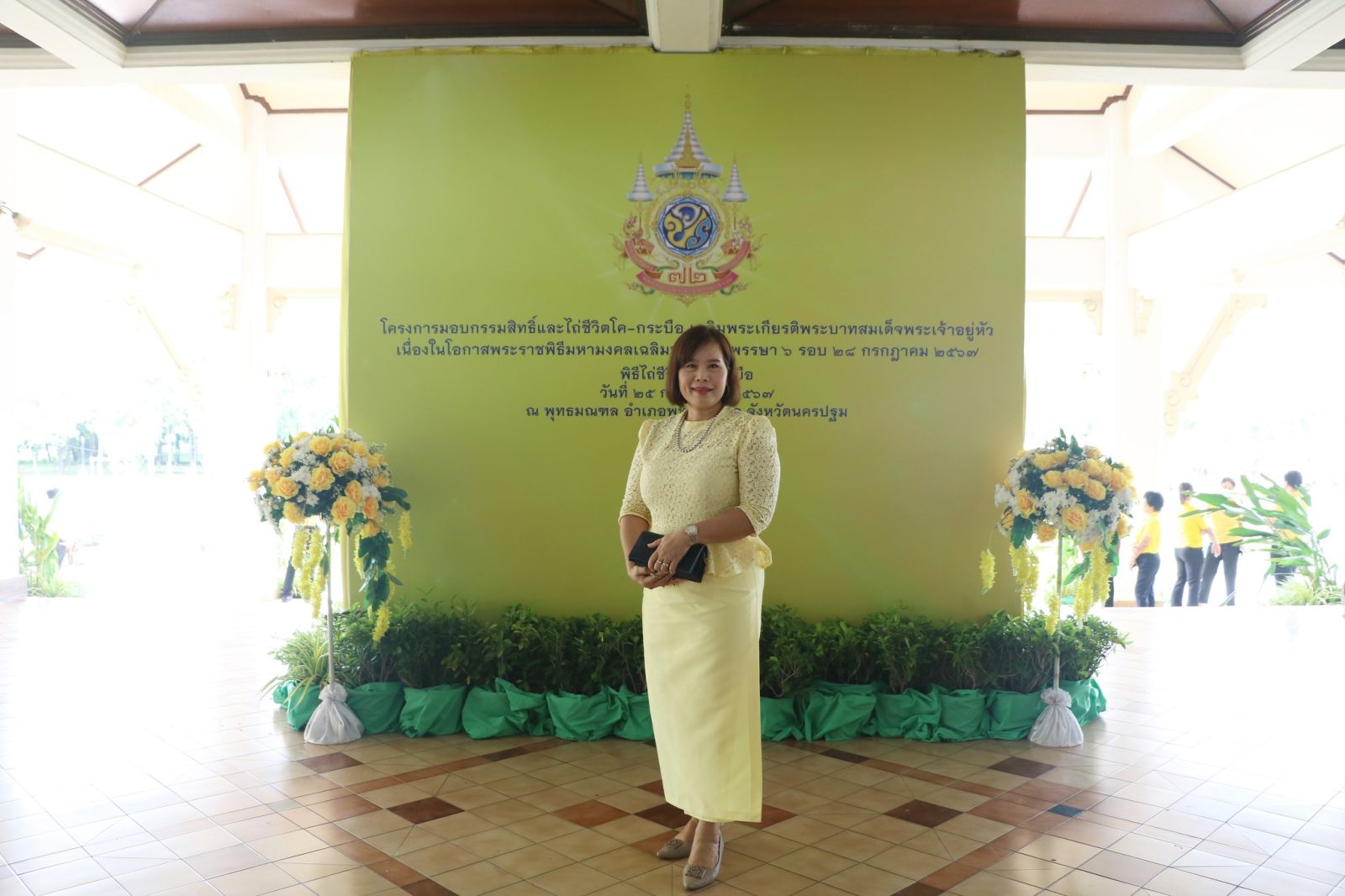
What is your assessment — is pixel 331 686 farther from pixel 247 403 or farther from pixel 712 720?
pixel 247 403

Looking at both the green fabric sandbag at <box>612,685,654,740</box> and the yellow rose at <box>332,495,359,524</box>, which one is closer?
the yellow rose at <box>332,495,359,524</box>

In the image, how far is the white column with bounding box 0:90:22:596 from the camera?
7527 mm

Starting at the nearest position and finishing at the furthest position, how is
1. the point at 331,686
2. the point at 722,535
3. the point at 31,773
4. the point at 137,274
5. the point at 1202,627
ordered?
the point at 722,535
the point at 31,773
the point at 331,686
the point at 1202,627
the point at 137,274

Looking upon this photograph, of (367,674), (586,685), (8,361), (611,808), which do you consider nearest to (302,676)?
(367,674)

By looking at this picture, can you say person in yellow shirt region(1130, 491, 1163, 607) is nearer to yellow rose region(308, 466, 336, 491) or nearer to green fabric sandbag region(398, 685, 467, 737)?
green fabric sandbag region(398, 685, 467, 737)

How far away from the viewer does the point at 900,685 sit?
14.4 ft

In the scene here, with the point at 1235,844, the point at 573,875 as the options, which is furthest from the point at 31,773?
the point at 1235,844

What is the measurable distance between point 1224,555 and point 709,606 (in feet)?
25.4

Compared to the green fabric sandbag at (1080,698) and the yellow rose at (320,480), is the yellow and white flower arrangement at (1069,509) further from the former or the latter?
the yellow rose at (320,480)

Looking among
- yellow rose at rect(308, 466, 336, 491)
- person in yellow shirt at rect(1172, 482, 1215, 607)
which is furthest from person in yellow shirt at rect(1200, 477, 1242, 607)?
yellow rose at rect(308, 466, 336, 491)

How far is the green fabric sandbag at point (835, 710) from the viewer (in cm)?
430

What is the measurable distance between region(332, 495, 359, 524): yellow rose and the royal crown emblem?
5.37ft

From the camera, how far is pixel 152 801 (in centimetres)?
352

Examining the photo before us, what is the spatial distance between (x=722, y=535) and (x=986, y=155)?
9.36 feet
